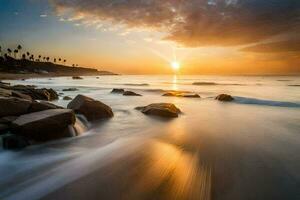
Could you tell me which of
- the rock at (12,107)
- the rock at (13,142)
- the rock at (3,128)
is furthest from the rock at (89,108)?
the rock at (13,142)

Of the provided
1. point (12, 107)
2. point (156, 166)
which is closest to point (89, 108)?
point (12, 107)

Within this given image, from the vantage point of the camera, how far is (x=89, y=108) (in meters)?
11.0

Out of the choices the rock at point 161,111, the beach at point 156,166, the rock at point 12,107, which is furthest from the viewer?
the rock at point 161,111

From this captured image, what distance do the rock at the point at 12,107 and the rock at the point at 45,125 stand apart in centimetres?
101

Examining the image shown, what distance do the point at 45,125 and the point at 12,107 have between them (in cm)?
206

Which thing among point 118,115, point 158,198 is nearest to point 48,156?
point 158,198

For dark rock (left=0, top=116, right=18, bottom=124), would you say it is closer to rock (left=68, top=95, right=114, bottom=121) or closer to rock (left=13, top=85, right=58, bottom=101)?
rock (left=68, top=95, right=114, bottom=121)

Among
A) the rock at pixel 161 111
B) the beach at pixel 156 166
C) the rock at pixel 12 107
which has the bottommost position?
the beach at pixel 156 166

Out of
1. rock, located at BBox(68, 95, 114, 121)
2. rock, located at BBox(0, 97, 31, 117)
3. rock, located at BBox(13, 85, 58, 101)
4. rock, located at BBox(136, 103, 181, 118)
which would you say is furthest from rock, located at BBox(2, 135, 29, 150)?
rock, located at BBox(13, 85, 58, 101)

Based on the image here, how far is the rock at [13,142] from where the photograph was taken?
6.69 meters

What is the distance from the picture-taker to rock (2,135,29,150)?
22.0 feet

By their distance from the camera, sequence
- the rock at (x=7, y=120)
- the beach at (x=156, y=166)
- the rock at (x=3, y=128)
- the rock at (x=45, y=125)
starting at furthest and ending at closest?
the rock at (x=7, y=120) < the rock at (x=3, y=128) < the rock at (x=45, y=125) < the beach at (x=156, y=166)

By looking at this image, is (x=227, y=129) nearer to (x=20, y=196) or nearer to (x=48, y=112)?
(x=48, y=112)

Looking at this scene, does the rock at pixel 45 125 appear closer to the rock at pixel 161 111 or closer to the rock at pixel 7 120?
the rock at pixel 7 120
